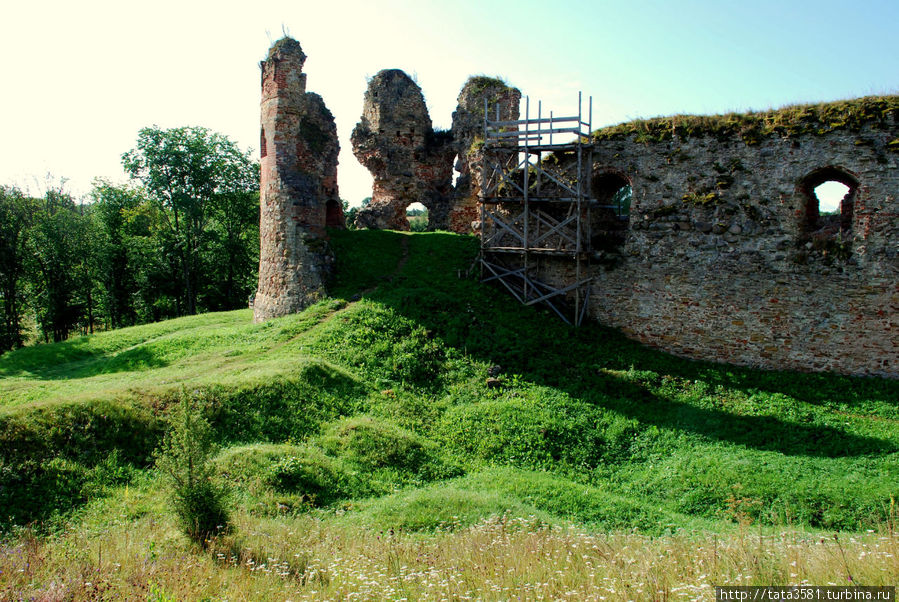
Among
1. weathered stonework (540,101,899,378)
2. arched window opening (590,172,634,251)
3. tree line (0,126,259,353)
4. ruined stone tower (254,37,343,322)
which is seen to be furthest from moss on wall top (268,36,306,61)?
tree line (0,126,259,353)

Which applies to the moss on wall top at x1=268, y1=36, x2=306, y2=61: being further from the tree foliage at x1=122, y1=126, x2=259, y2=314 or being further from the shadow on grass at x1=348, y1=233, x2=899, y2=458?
the tree foliage at x1=122, y1=126, x2=259, y2=314

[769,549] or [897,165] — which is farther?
[897,165]

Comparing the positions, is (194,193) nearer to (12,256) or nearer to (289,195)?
(12,256)

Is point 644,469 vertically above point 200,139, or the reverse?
point 200,139

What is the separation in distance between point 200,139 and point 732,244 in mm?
24390

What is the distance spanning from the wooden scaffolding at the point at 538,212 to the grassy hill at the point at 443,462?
95 cm

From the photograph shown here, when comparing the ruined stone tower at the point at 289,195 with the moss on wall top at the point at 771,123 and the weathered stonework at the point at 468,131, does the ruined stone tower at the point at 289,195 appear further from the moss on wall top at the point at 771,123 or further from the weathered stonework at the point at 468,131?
the moss on wall top at the point at 771,123

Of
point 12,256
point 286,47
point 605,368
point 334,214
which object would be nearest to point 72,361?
point 334,214

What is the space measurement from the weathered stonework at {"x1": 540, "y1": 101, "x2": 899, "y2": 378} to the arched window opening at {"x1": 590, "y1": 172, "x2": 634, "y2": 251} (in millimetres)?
385

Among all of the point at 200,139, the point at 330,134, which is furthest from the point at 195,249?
the point at 330,134

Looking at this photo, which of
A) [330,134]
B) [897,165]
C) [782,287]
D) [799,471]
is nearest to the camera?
[799,471]

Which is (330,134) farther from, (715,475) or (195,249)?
(715,475)

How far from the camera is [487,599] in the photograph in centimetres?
504

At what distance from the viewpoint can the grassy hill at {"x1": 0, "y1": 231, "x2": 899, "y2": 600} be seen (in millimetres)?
5555
